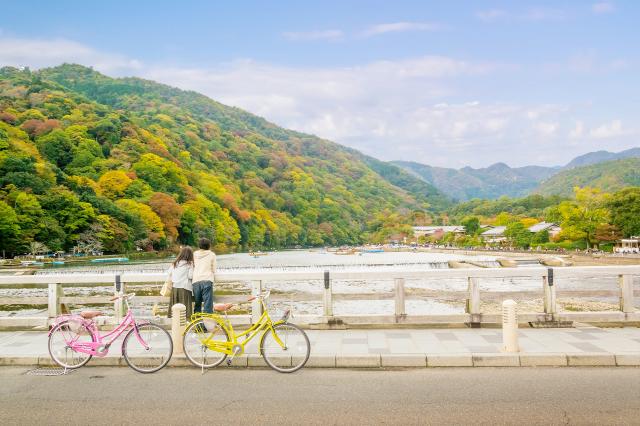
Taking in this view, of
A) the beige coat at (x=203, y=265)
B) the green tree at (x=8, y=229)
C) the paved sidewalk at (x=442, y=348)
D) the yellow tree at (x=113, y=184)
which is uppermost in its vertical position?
the yellow tree at (x=113, y=184)

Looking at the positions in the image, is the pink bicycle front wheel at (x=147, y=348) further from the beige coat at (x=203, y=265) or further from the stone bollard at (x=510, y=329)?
the stone bollard at (x=510, y=329)

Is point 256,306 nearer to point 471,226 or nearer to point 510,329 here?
point 510,329

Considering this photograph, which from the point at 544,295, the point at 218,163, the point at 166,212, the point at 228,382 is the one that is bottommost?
the point at 228,382

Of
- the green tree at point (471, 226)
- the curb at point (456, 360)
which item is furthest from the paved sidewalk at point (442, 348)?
the green tree at point (471, 226)

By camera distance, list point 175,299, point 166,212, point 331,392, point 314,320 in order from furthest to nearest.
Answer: point 166,212 → point 314,320 → point 175,299 → point 331,392

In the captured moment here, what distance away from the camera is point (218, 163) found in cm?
14550

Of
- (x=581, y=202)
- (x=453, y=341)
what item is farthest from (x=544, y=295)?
(x=581, y=202)

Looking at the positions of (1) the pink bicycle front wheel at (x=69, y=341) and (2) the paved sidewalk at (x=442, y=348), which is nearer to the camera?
(2) the paved sidewalk at (x=442, y=348)

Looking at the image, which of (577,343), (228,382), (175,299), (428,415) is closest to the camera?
(428,415)

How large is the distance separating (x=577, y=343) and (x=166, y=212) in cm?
8529

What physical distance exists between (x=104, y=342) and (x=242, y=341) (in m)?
2.24

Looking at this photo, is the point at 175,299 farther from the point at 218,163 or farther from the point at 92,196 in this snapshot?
the point at 218,163

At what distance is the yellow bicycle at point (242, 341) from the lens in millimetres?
7703

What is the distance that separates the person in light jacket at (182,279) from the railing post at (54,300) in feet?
10.2
